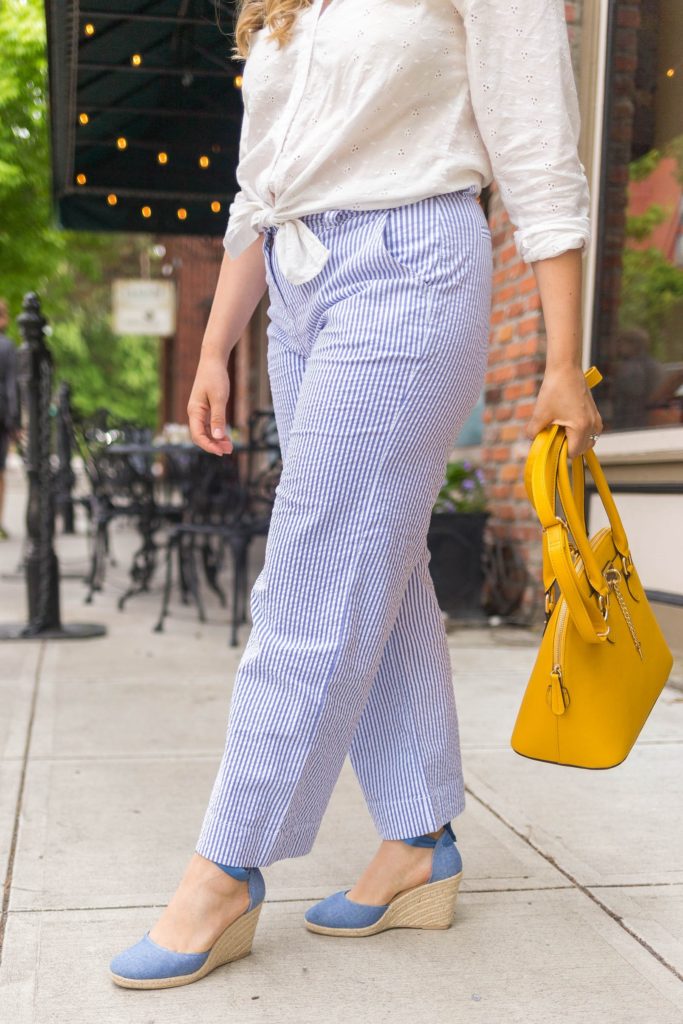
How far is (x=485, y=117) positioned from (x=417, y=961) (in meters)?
1.45

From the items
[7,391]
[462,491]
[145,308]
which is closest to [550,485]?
[462,491]

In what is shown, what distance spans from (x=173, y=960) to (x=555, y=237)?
133 cm

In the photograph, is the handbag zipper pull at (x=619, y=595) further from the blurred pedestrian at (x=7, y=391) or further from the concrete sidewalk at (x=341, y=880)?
the blurred pedestrian at (x=7, y=391)

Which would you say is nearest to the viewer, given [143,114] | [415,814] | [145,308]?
[415,814]

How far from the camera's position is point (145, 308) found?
15422 millimetres

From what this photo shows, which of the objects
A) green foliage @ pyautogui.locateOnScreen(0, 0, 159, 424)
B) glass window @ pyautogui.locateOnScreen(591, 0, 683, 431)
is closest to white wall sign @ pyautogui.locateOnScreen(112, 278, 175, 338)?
green foliage @ pyautogui.locateOnScreen(0, 0, 159, 424)

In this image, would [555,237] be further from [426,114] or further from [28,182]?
[28,182]

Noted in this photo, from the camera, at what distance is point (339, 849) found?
2.53m

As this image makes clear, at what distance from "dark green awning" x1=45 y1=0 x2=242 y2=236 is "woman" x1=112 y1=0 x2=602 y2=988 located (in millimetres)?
2735

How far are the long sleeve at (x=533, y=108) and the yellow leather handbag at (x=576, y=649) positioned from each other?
255 millimetres

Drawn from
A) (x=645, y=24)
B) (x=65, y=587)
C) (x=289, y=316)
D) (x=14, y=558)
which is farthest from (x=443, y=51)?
(x=14, y=558)

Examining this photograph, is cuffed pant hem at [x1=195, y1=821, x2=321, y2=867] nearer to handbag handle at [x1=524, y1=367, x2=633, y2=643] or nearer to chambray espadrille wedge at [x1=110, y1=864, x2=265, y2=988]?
chambray espadrille wedge at [x1=110, y1=864, x2=265, y2=988]

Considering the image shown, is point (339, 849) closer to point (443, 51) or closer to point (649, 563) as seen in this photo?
point (443, 51)

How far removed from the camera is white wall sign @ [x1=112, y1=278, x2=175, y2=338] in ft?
50.1
